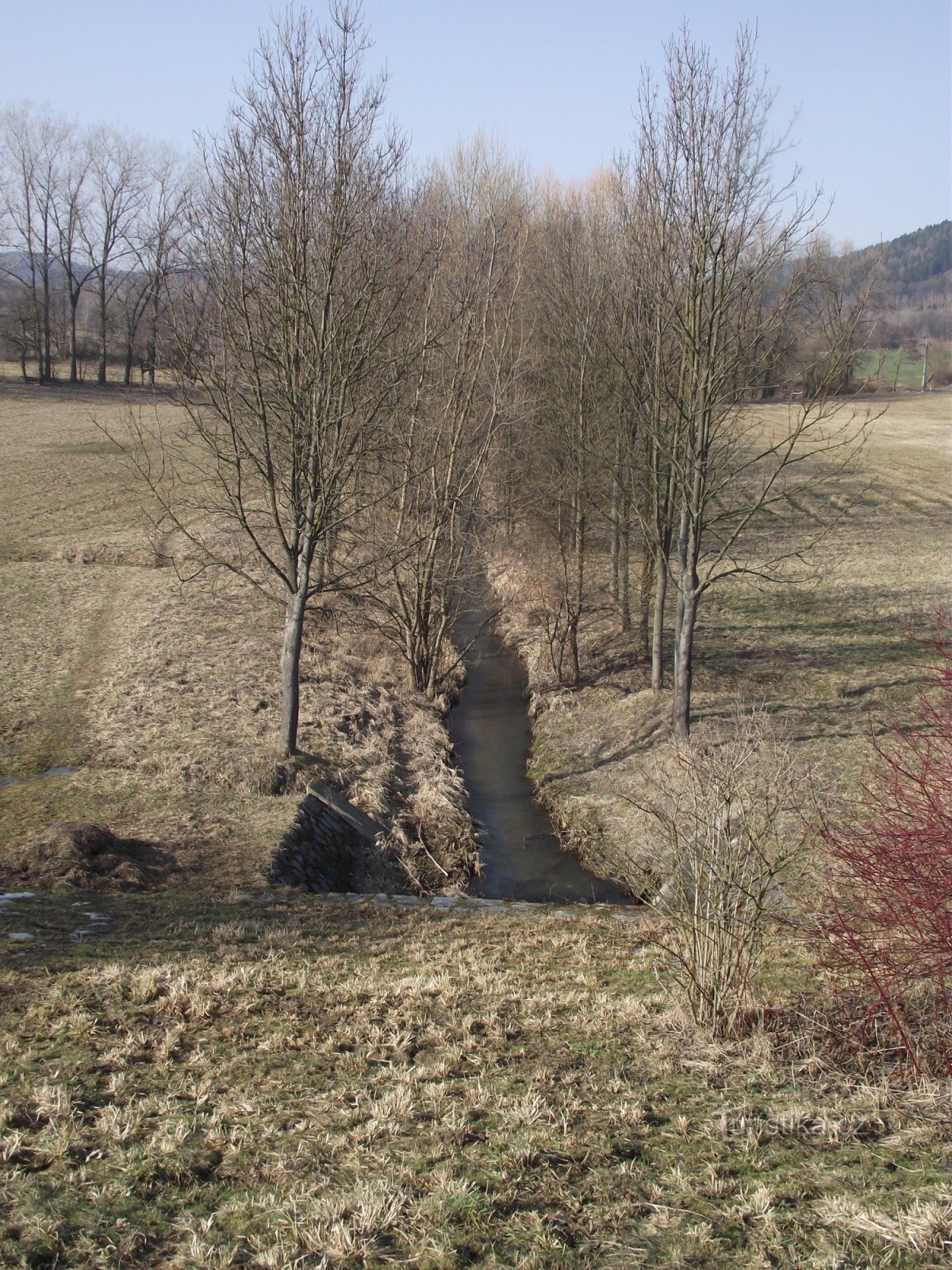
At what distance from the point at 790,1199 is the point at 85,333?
64.8 metres

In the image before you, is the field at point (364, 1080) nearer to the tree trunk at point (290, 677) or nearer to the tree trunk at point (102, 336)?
the tree trunk at point (290, 677)

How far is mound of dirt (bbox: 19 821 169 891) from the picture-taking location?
8820 mm

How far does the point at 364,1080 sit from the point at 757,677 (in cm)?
1390

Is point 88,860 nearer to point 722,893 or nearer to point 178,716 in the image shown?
point 178,716

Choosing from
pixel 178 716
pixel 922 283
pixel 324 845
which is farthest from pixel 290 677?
pixel 922 283

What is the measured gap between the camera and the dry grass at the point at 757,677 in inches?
556

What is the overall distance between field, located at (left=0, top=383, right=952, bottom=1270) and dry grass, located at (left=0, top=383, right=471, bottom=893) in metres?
0.08

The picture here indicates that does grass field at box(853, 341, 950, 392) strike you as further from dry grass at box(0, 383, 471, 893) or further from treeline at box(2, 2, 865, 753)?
dry grass at box(0, 383, 471, 893)

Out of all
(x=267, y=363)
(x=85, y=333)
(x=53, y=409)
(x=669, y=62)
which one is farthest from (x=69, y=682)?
(x=85, y=333)

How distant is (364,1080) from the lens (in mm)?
5281

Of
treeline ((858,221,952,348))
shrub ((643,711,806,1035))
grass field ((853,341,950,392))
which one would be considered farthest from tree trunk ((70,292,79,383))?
treeline ((858,221,952,348))

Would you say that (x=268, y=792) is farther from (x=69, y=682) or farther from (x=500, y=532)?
(x=500, y=532)

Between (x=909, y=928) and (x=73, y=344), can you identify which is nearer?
(x=909, y=928)

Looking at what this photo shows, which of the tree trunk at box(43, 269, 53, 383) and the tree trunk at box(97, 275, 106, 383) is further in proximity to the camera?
the tree trunk at box(97, 275, 106, 383)
